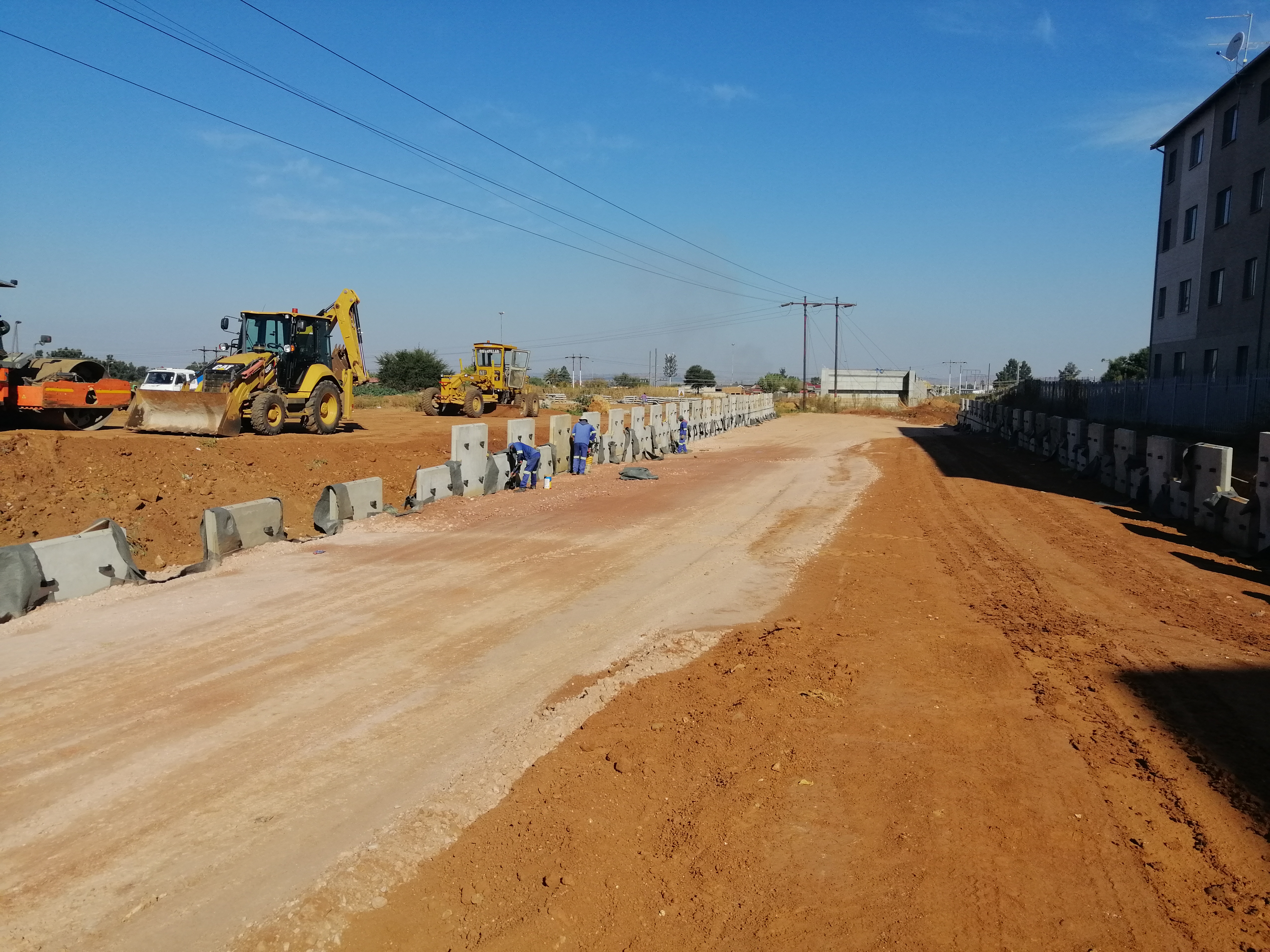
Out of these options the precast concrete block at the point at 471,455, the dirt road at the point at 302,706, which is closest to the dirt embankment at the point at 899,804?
the dirt road at the point at 302,706

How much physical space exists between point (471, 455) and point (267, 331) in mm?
10813

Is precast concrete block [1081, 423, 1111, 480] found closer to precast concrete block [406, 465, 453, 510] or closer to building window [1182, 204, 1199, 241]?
precast concrete block [406, 465, 453, 510]

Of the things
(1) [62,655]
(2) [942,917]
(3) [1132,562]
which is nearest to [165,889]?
(2) [942,917]

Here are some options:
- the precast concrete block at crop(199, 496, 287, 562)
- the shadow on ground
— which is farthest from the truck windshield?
the shadow on ground

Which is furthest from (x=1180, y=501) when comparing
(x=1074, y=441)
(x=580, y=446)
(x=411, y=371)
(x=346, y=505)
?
(x=411, y=371)

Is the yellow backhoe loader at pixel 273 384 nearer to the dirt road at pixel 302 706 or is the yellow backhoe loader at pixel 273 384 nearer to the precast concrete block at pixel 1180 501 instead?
the dirt road at pixel 302 706

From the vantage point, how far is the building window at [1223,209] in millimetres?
34312

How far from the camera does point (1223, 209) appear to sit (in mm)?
35000

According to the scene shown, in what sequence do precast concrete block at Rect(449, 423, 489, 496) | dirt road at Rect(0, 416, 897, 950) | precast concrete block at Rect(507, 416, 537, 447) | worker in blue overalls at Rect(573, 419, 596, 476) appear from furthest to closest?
1. worker in blue overalls at Rect(573, 419, 596, 476)
2. precast concrete block at Rect(507, 416, 537, 447)
3. precast concrete block at Rect(449, 423, 489, 496)
4. dirt road at Rect(0, 416, 897, 950)

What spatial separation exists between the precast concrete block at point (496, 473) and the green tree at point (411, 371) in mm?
60325

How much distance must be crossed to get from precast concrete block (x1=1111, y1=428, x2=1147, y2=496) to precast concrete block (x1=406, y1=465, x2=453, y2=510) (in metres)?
11.9

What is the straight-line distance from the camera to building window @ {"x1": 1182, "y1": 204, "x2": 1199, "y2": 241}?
3731 centimetres

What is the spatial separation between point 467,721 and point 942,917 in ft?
10.1

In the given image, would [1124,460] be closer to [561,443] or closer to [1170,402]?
[561,443]
